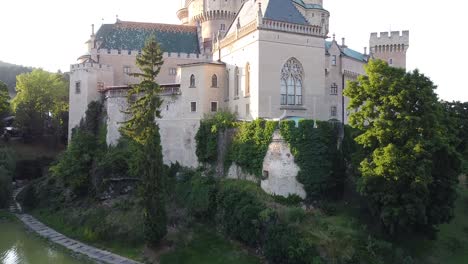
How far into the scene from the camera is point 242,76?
38000mm

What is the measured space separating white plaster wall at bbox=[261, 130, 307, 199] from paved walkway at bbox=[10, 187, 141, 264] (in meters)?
10.3

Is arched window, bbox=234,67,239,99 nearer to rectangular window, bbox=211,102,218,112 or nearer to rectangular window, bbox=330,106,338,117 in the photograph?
rectangular window, bbox=211,102,218,112

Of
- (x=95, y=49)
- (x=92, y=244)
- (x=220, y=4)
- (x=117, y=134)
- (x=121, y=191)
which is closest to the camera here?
(x=92, y=244)

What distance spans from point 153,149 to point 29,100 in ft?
103

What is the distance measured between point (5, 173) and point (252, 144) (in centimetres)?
2375

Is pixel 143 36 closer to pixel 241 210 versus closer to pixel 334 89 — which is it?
pixel 334 89

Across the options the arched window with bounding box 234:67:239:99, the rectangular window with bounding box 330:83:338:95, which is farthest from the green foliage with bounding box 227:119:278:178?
the rectangular window with bounding box 330:83:338:95

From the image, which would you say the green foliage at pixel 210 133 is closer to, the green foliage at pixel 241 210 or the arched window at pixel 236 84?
the arched window at pixel 236 84

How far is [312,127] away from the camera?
101 ft

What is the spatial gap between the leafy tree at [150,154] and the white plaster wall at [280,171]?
23.3 feet

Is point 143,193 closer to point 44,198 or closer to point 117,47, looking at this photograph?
point 44,198

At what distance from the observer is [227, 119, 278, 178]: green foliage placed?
1273 inches

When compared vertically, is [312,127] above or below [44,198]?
above

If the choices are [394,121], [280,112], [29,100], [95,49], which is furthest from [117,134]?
[394,121]
